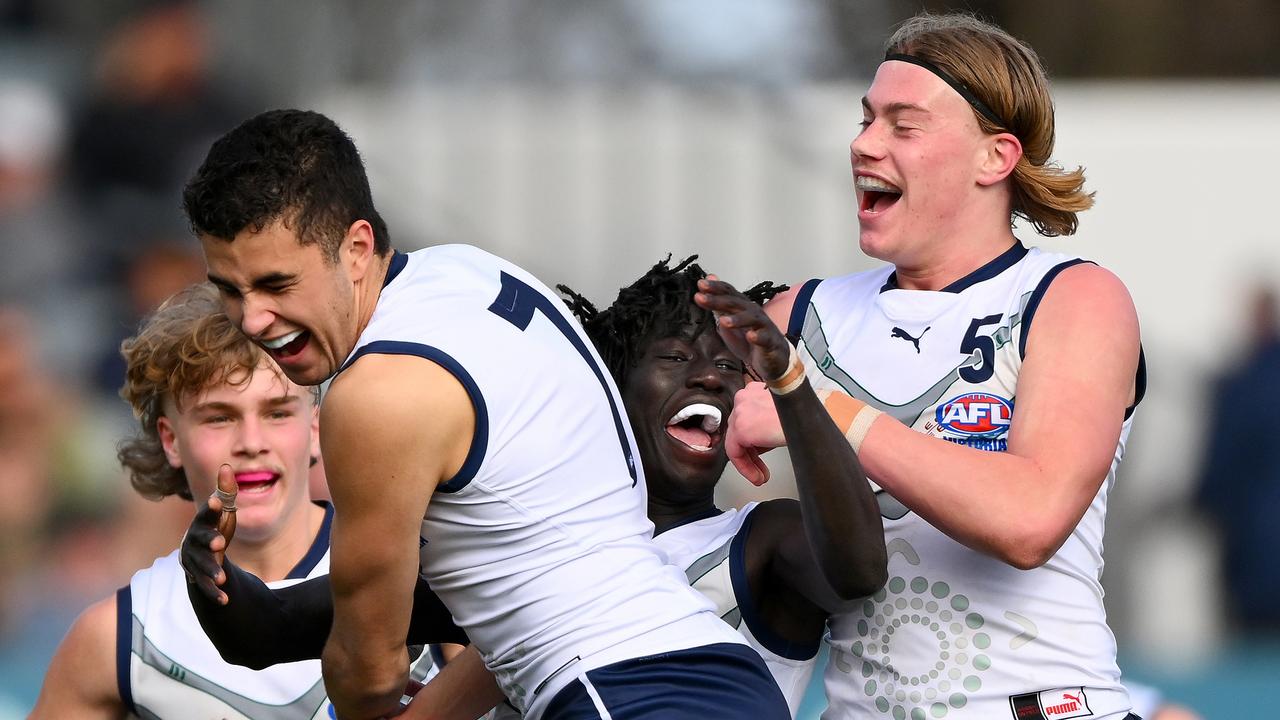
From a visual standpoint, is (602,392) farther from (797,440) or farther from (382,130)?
(382,130)

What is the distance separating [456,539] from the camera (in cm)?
281

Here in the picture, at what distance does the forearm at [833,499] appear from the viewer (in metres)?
2.76

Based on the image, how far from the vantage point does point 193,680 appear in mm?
3830

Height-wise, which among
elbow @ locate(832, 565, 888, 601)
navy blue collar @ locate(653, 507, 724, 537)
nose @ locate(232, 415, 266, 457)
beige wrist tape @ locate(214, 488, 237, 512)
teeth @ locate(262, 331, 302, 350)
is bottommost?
navy blue collar @ locate(653, 507, 724, 537)

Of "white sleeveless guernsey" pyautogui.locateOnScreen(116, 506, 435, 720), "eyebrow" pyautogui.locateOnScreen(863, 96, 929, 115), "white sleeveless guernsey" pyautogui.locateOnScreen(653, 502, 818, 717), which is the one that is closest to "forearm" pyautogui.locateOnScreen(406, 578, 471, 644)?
"white sleeveless guernsey" pyautogui.locateOnScreen(653, 502, 818, 717)

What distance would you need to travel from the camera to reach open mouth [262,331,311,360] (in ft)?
9.41

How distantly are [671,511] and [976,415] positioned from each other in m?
0.79

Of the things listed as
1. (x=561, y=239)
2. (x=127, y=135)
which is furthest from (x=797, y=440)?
(x=127, y=135)

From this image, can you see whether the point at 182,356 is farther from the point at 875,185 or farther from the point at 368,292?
the point at 875,185

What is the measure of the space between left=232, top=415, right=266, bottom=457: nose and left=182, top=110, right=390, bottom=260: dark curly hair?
4.01ft

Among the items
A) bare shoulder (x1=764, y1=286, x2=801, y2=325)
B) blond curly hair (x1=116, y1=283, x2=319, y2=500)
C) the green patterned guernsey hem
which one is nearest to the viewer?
bare shoulder (x1=764, y1=286, x2=801, y2=325)

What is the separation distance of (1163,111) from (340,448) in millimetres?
8094

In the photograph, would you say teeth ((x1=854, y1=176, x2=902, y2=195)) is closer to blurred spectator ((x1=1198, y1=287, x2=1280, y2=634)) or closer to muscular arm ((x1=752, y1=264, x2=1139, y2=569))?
muscular arm ((x1=752, y1=264, x2=1139, y2=569))

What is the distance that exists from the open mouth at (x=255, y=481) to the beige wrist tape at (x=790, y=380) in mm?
1713
